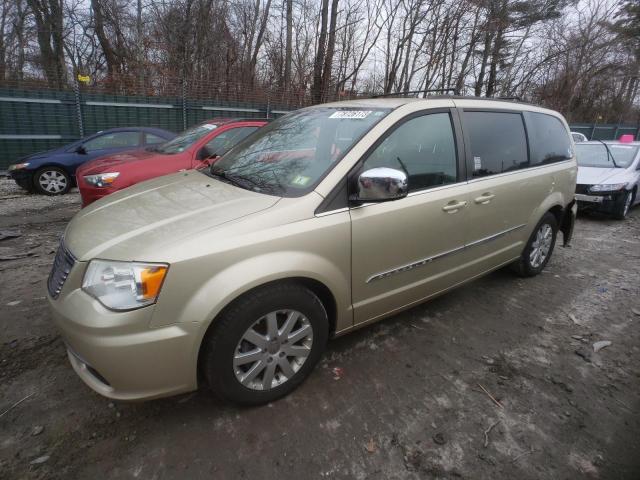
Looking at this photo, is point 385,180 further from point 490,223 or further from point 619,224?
point 619,224

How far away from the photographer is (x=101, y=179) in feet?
15.6

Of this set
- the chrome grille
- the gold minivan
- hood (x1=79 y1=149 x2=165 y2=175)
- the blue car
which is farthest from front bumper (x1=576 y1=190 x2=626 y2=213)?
the blue car

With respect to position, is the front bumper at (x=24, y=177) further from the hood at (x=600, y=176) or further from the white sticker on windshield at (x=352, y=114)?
the hood at (x=600, y=176)

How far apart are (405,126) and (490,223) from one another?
119cm

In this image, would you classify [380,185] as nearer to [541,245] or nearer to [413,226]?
[413,226]

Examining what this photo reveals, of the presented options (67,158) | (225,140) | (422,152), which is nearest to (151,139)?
(67,158)

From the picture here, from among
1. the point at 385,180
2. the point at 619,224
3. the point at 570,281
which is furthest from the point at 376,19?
the point at 385,180

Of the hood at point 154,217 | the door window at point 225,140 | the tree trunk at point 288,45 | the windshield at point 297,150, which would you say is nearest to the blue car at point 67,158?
the door window at point 225,140

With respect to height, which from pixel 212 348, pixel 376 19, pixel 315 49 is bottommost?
pixel 212 348

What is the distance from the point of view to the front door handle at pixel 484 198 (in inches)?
116

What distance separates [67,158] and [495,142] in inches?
322

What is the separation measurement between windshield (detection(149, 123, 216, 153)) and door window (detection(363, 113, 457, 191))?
3.94m

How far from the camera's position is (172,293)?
5.76ft

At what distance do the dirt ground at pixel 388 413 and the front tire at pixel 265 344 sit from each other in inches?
6.3
